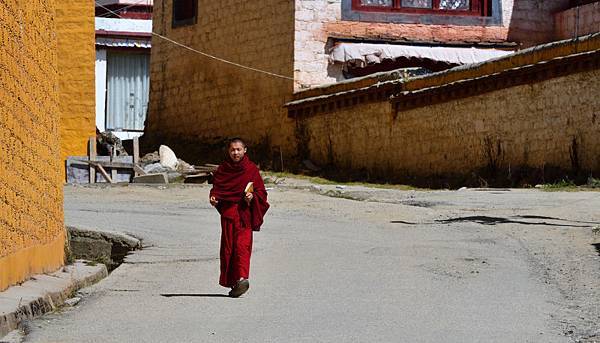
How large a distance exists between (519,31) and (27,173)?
2029cm

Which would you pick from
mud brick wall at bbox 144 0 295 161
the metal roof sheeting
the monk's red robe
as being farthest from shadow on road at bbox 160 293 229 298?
the metal roof sheeting

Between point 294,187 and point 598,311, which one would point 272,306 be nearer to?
point 598,311

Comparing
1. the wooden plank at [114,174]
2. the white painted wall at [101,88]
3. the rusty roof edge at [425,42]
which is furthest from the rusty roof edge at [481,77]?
the white painted wall at [101,88]

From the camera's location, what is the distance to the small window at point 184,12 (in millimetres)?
30562

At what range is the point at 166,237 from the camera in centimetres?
1447

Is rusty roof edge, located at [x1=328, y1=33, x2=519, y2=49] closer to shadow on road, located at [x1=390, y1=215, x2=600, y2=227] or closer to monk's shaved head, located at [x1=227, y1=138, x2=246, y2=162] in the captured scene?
shadow on road, located at [x1=390, y1=215, x2=600, y2=227]

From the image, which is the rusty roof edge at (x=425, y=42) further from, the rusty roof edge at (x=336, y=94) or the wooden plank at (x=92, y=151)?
the wooden plank at (x=92, y=151)

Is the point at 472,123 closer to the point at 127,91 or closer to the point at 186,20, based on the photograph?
the point at 186,20

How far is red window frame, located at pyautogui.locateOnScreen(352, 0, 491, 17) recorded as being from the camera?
27.8 meters

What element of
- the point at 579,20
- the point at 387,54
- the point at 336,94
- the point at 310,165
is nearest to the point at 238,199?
the point at 336,94

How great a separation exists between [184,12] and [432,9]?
616 cm

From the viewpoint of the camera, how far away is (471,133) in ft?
74.1

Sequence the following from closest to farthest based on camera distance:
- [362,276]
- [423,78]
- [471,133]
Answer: [362,276] → [471,133] → [423,78]

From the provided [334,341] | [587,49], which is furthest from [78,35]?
[334,341]
